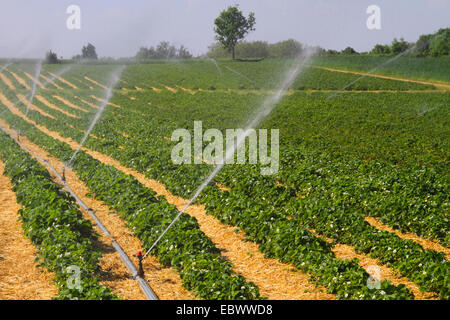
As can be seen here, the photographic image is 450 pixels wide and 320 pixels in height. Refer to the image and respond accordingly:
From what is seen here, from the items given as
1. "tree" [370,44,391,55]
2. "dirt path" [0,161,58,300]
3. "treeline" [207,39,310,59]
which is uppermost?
"treeline" [207,39,310,59]

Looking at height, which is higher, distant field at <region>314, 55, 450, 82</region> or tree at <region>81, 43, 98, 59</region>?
tree at <region>81, 43, 98, 59</region>

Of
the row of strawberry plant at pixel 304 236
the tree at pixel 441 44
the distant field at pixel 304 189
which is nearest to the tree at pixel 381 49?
the tree at pixel 441 44

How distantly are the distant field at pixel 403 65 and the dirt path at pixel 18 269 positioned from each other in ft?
188

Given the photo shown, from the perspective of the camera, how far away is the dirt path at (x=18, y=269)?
313 inches

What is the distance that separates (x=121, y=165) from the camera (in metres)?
19.1

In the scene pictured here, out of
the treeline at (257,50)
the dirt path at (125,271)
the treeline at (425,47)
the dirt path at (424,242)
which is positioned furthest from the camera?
the treeline at (257,50)

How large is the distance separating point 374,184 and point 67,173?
41.3 feet

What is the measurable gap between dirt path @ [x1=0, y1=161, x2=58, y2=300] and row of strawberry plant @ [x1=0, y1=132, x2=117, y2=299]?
23 centimetres

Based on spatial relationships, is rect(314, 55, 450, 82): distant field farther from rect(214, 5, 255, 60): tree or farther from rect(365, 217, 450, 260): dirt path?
rect(365, 217, 450, 260): dirt path

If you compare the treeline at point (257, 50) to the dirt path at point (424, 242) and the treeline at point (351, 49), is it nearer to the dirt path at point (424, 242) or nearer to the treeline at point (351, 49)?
the treeline at point (351, 49)

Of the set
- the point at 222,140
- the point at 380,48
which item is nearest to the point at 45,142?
the point at 222,140

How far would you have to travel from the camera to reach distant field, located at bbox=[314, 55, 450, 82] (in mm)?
57500

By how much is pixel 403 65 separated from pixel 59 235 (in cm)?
6517

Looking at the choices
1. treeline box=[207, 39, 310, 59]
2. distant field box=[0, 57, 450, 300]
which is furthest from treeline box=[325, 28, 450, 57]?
distant field box=[0, 57, 450, 300]
